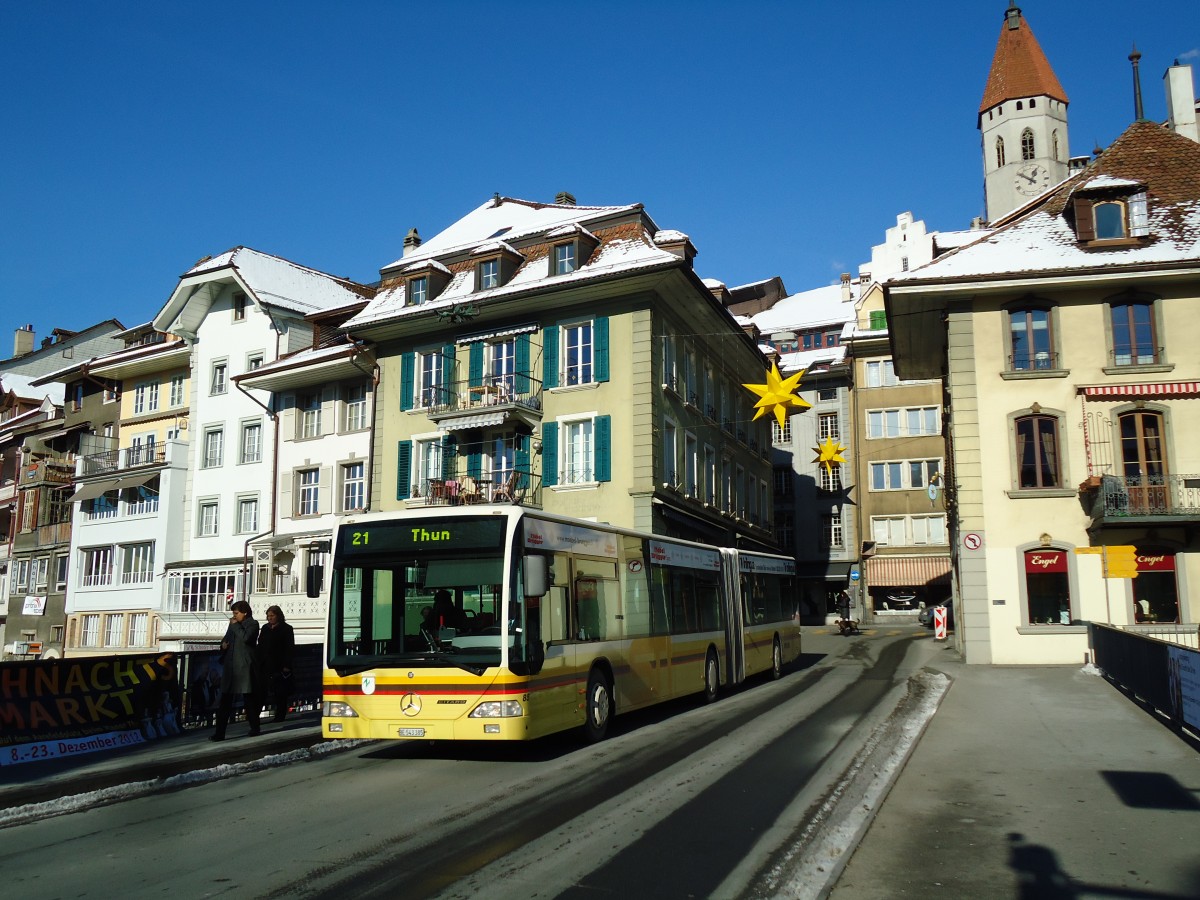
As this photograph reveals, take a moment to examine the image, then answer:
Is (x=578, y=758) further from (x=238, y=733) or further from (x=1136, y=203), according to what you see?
(x=1136, y=203)

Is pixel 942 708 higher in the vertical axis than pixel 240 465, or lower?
lower

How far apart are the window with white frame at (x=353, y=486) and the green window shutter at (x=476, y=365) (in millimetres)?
5888

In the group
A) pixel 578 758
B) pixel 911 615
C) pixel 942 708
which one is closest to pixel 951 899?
pixel 578 758

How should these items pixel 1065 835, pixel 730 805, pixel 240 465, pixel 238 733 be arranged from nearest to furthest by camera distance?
pixel 1065 835 < pixel 730 805 < pixel 238 733 < pixel 240 465

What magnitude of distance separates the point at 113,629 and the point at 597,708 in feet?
121

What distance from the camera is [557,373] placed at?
107ft

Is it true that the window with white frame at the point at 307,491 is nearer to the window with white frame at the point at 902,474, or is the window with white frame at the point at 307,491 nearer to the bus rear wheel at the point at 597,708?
the bus rear wheel at the point at 597,708

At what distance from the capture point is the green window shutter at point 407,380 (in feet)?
115

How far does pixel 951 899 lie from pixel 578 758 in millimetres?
6182

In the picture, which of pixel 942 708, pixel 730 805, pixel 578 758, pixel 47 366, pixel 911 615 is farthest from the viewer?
pixel 47 366

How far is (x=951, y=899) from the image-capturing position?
6051 millimetres

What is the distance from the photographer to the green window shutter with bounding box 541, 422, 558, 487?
31.9 metres

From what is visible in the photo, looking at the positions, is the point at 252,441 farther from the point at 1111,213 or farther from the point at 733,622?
the point at 1111,213

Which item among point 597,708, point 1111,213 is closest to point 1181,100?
point 1111,213
